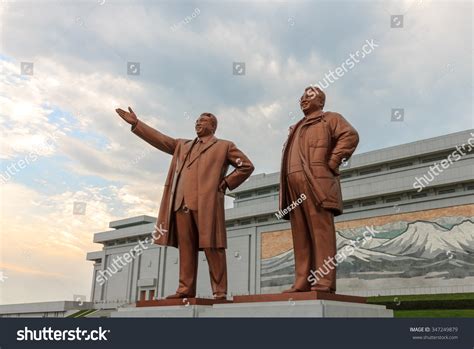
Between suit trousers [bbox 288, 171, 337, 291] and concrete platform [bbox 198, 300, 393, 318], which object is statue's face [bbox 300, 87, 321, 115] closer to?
suit trousers [bbox 288, 171, 337, 291]

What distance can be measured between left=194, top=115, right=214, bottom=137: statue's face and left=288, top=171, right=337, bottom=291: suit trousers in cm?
149

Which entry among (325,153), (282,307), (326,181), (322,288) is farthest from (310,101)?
(282,307)

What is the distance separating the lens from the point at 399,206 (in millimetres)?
21266

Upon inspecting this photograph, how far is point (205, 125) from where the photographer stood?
6309 millimetres

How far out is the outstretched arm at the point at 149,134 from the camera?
6.45m

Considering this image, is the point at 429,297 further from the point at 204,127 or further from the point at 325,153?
the point at 325,153

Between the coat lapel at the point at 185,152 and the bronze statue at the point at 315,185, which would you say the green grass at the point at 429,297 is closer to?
the bronze statue at the point at 315,185

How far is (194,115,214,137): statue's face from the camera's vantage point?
6.31 meters

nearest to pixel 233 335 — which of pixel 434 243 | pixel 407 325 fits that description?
pixel 407 325

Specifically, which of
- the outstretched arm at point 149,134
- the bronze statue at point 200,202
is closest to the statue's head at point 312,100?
the bronze statue at point 200,202

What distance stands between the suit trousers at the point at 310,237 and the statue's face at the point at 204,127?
1.49 m

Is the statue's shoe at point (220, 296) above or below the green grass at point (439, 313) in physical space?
below

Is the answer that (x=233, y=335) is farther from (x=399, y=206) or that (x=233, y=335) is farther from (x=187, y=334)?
(x=399, y=206)

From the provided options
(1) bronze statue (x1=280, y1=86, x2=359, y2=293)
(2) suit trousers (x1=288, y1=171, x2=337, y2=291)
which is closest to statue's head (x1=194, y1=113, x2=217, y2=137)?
(1) bronze statue (x1=280, y1=86, x2=359, y2=293)
